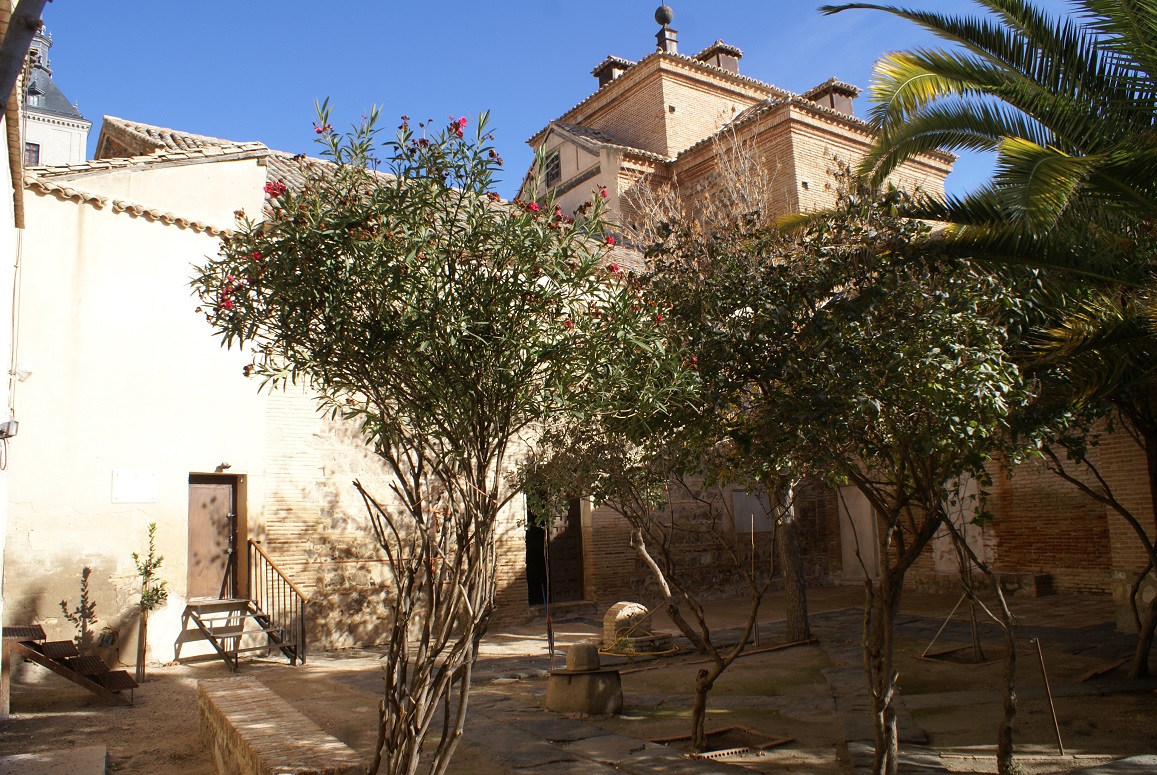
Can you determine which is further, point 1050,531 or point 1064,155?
point 1050,531

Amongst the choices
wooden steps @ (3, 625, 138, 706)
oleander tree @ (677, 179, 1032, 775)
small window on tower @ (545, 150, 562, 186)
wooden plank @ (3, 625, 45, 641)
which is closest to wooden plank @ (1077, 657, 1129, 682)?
oleander tree @ (677, 179, 1032, 775)

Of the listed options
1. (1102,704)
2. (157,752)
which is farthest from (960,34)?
(157,752)

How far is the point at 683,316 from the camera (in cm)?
591

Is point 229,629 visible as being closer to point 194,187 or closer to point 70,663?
point 70,663

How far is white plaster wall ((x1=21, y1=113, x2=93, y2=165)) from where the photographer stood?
135ft

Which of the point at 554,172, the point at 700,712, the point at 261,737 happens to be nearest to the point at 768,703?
the point at 700,712

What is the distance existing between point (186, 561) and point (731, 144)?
1342 cm

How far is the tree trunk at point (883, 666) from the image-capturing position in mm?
5559

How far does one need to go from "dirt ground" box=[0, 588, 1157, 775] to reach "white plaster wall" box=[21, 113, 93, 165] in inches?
1533

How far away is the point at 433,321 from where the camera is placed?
12.9ft

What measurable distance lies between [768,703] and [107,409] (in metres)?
8.20

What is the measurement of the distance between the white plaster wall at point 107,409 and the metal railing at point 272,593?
812mm

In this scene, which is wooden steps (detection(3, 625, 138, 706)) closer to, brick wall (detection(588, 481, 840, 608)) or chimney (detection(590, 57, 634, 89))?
brick wall (detection(588, 481, 840, 608))

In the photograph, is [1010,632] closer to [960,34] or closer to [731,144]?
[960,34]
